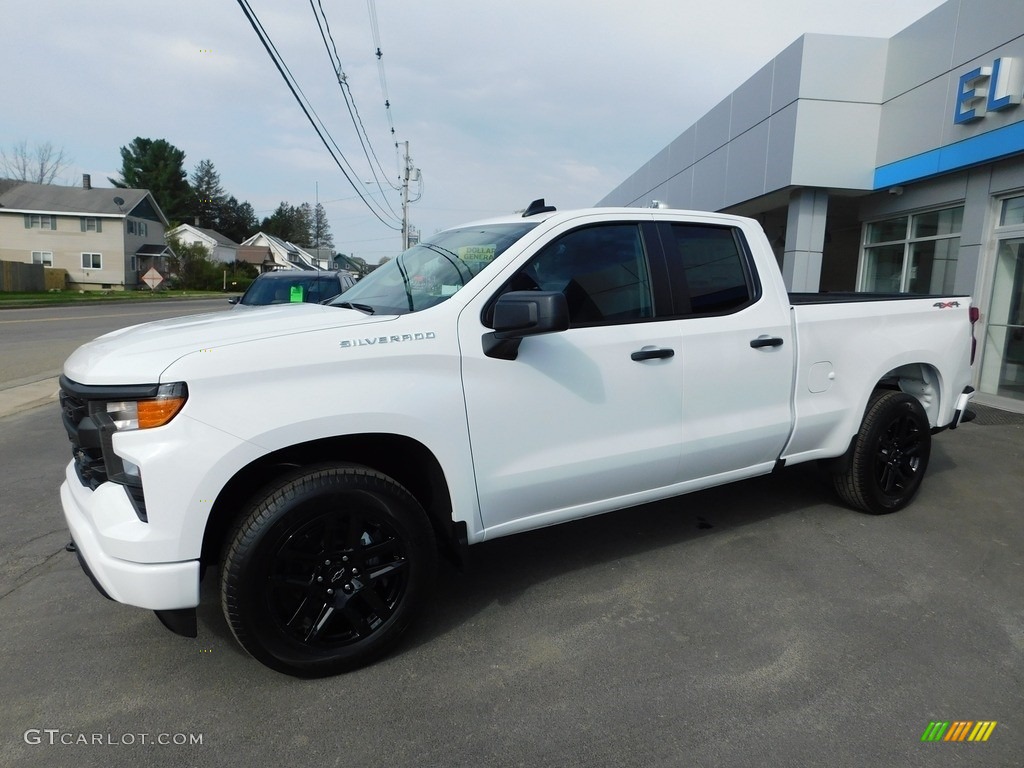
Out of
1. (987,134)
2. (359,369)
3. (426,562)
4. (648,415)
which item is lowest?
(426,562)

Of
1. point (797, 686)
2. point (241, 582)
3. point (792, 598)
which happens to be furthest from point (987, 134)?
point (241, 582)

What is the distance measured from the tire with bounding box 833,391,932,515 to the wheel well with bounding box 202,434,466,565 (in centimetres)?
278

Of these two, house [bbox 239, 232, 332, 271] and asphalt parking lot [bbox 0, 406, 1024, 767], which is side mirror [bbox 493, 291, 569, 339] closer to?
asphalt parking lot [bbox 0, 406, 1024, 767]

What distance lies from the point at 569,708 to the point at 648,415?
142 cm

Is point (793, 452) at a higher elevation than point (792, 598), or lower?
higher

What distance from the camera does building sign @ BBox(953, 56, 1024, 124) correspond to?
8273 millimetres

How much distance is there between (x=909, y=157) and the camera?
412 inches

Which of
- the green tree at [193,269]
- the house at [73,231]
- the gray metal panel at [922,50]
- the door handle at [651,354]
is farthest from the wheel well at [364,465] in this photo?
the green tree at [193,269]

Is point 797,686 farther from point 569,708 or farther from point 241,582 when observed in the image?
point 241,582

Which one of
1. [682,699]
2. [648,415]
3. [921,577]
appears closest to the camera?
[682,699]

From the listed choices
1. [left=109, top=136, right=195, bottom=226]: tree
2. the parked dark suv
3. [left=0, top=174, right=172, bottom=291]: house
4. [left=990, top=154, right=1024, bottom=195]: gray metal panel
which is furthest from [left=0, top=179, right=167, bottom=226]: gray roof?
[left=990, top=154, right=1024, bottom=195]: gray metal panel

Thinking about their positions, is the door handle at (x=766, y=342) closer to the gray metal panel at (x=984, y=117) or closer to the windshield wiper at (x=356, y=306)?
the windshield wiper at (x=356, y=306)

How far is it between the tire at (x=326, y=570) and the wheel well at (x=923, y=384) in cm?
350

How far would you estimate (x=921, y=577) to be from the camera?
143 inches
